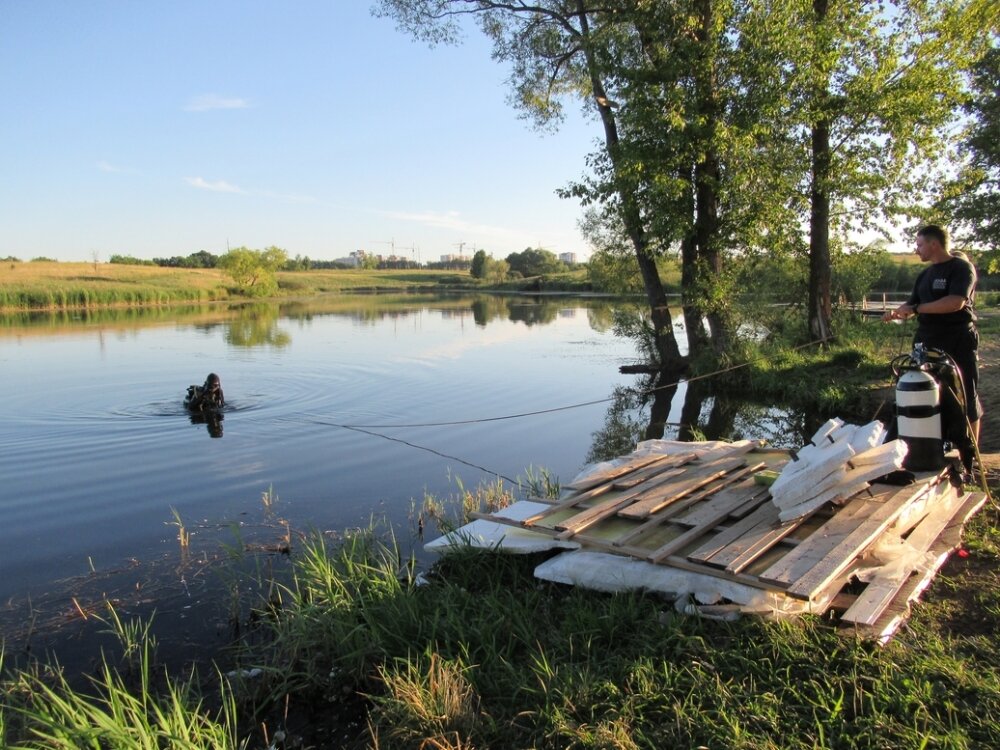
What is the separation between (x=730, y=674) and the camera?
130 inches

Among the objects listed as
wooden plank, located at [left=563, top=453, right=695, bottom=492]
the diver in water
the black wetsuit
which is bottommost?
the diver in water

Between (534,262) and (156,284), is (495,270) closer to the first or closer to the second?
(534,262)

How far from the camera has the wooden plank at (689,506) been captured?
4480 millimetres

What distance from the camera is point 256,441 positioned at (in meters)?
10.9

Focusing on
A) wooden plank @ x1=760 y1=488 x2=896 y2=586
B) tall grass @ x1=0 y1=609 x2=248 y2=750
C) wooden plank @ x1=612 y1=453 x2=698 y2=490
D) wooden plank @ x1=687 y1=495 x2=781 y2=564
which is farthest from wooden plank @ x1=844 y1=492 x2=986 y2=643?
tall grass @ x1=0 y1=609 x2=248 y2=750

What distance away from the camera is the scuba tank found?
5238 mm

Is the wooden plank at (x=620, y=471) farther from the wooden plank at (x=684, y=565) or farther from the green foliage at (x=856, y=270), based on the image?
the green foliage at (x=856, y=270)

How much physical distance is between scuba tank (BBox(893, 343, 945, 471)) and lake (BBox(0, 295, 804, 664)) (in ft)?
13.0

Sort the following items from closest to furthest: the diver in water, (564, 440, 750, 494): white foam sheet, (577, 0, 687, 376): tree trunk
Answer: (564, 440, 750, 494): white foam sheet
the diver in water
(577, 0, 687, 376): tree trunk

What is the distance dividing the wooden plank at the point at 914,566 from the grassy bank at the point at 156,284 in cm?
6101

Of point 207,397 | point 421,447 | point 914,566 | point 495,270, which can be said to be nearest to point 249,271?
point 495,270

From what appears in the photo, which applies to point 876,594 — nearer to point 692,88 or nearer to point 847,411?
point 847,411

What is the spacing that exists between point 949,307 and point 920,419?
990 mm

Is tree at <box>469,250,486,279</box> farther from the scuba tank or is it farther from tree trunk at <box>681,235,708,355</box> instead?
the scuba tank
